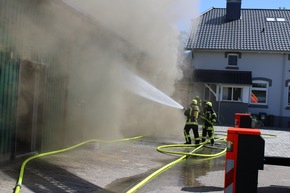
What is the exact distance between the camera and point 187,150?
1017 cm

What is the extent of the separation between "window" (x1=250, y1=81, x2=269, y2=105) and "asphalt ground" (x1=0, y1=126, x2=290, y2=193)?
16.2 meters

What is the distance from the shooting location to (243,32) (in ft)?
87.0

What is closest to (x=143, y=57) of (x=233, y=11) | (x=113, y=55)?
(x=113, y=55)

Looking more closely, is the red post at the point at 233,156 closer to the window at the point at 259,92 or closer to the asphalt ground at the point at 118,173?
the asphalt ground at the point at 118,173

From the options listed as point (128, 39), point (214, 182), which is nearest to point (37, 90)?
point (214, 182)

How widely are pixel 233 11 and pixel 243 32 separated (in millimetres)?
2038

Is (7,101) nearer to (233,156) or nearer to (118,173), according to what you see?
(118,173)

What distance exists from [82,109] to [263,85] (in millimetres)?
17660

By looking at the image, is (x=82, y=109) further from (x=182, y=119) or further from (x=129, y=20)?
(x=182, y=119)

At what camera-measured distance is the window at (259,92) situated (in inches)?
973

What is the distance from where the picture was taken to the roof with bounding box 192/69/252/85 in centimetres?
2408

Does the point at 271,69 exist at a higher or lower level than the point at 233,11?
lower

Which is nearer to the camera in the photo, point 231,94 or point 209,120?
point 209,120

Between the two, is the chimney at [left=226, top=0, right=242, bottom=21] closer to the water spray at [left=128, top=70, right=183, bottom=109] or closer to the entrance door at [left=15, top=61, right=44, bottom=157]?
the water spray at [left=128, top=70, right=183, bottom=109]
